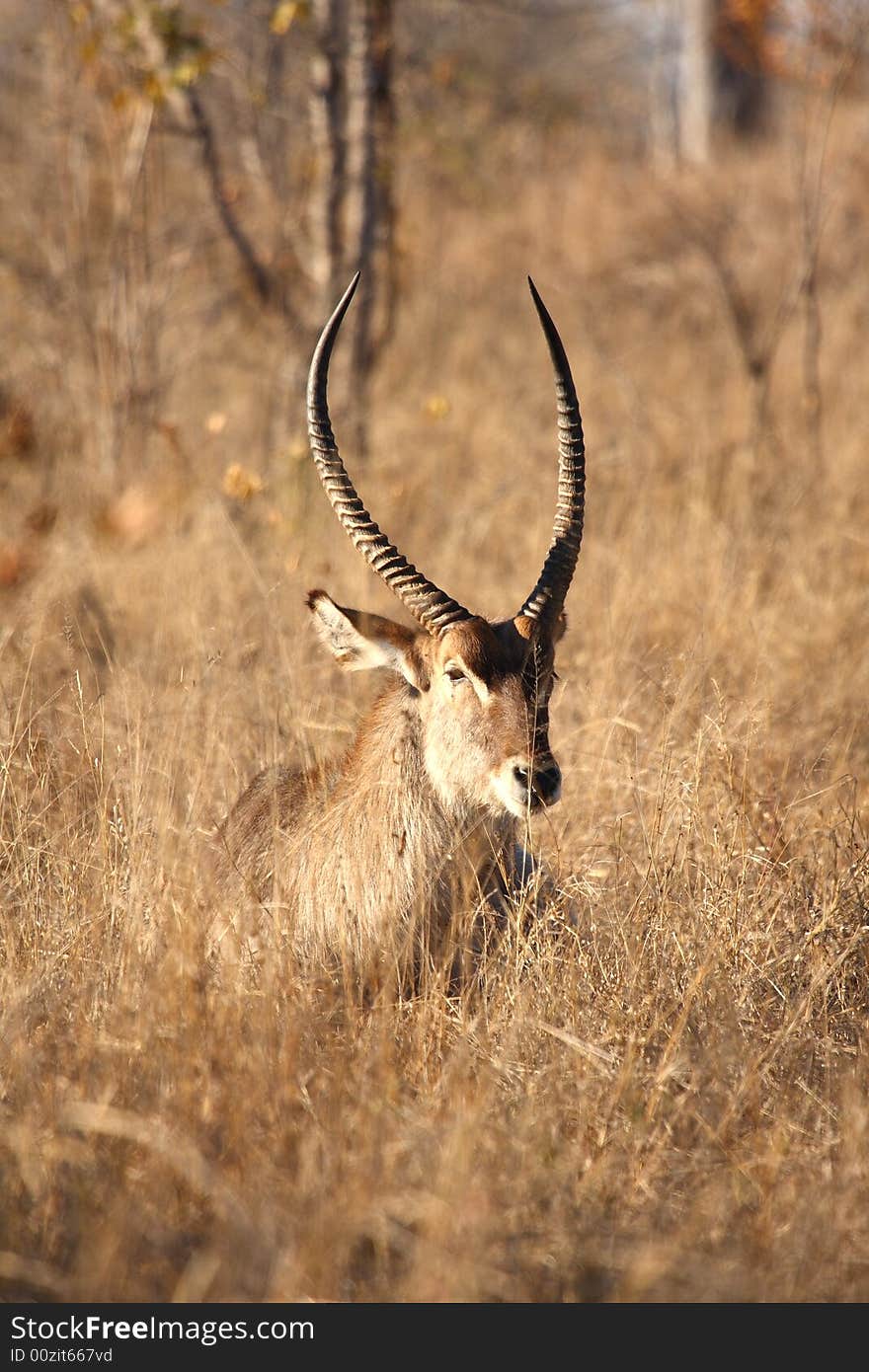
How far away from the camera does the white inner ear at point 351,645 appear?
4336mm

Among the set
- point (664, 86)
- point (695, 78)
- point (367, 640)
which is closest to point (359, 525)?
point (367, 640)

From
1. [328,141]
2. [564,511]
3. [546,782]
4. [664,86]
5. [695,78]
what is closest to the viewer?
[546,782]

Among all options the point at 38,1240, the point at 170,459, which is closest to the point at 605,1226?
the point at 38,1240

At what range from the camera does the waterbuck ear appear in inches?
170

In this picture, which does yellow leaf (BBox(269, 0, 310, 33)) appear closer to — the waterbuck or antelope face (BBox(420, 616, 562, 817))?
the waterbuck

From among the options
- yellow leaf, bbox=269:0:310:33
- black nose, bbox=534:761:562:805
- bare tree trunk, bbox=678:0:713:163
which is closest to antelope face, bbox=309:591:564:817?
black nose, bbox=534:761:562:805

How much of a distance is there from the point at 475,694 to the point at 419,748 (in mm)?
330

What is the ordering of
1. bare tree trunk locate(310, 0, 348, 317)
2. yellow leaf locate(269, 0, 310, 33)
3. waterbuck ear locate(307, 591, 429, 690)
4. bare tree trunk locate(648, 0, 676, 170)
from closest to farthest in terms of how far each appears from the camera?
1. waterbuck ear locate(307, 591, 429, 690)
2. yellow leaf locate(269, 0, 310, 33)
3. bare tree trunk locate(310, 0, 348, 317)
4. bare tree trunk locate(648, 0, 676, 170)

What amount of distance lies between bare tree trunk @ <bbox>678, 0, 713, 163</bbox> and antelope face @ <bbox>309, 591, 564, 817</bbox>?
62.7 ft

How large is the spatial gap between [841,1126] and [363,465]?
6.12 m

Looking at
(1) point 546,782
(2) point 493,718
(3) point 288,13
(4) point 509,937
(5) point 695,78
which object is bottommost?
(4) point 509,937

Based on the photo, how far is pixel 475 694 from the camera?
4.18 meters

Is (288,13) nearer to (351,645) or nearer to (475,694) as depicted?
(351,645)

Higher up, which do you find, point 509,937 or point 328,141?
point 328,141
